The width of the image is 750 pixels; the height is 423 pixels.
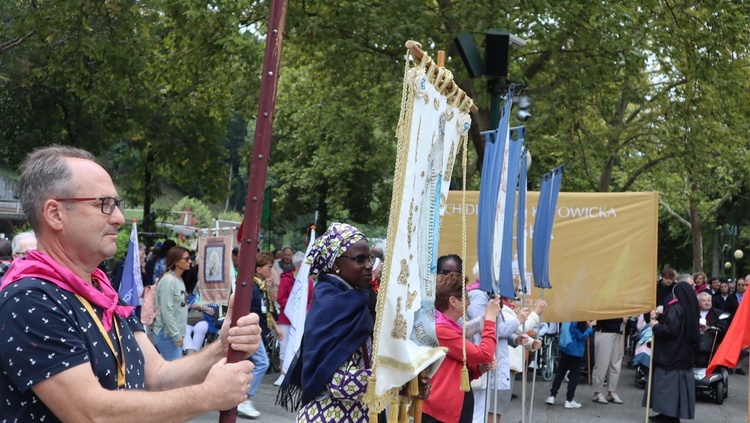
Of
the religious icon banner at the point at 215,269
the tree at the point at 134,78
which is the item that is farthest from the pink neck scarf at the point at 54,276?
the tree at the point at 134,78

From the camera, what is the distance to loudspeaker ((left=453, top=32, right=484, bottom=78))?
1207cm

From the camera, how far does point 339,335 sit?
4969mm

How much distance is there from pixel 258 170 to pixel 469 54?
379 inches

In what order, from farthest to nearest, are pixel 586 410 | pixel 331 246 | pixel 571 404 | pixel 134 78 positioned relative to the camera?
pixel 134 78 → pixel 571 404 → pixel 586 410 → pixel 331 246

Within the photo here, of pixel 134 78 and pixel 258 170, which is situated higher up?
pixel 134 78

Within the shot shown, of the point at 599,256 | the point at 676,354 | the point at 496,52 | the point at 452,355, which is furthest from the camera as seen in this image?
the point at 496,52

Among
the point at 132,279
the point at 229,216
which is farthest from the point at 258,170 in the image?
the point at 229,216

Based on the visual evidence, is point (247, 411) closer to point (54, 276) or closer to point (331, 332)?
point (331, 332)

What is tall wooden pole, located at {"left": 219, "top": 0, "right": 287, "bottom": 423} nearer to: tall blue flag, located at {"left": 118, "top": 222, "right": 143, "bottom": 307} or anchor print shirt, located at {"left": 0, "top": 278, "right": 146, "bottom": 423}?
anchor print shirt, located at {"left": 0, "top": 278, "right": 146, "bottom": 423}

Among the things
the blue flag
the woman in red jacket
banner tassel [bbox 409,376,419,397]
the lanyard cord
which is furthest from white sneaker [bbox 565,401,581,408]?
the lanyard cord

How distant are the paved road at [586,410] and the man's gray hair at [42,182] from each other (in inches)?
313

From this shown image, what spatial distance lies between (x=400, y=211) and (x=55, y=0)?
11776mm

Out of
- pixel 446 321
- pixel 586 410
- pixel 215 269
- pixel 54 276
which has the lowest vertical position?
pixel 586 410

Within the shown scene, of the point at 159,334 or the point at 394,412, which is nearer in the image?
the point at 394,412
